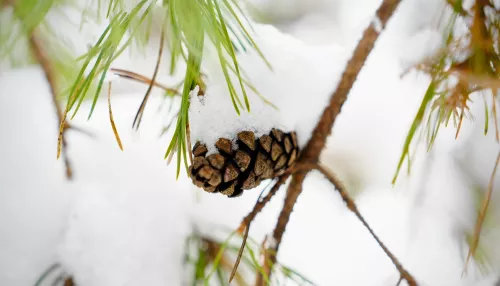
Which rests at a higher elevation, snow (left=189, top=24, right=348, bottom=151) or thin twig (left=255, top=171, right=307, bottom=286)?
snow (left=189, top=24, right=348, bottom=151)

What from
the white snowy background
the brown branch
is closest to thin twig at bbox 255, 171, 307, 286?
the brown branch

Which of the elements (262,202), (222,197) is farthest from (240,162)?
(222,197)

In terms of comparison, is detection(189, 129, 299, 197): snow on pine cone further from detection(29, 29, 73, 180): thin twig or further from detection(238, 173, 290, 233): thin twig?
detection(29, 29, 73, 180): thin twig

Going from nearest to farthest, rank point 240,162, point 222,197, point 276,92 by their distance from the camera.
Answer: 1. point 240,162
2. point 276,92
3. point 222,197

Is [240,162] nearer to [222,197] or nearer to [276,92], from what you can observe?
[276,92]

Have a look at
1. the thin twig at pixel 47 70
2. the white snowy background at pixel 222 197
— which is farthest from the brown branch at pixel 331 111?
the thin twig at pixel 47 70

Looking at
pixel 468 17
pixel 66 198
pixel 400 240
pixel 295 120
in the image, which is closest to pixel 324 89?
pixel 295 120

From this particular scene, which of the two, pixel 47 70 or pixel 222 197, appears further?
pixel 222 197

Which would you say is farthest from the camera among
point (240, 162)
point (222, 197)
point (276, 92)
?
point (222, 197)
